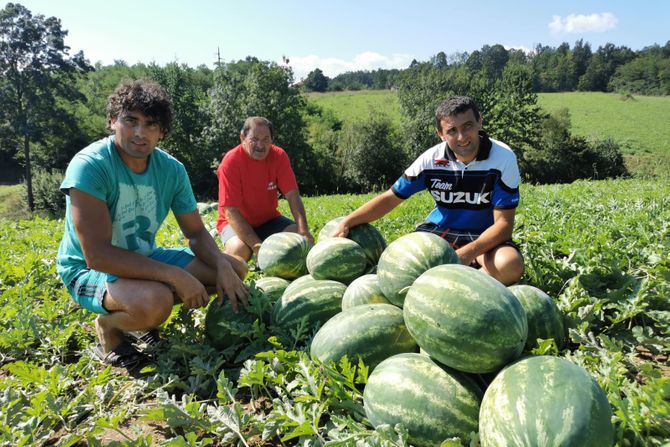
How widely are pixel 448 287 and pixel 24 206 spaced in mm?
34388

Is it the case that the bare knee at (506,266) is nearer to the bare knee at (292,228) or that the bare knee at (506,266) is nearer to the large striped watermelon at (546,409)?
the large striped watermelon at (546,409)

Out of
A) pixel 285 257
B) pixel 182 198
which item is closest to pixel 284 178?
pixel 285 257

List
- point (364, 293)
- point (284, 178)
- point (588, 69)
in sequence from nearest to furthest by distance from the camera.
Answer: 1. point (364, 293)
2. point (284, 178)
3. point (588, 69)

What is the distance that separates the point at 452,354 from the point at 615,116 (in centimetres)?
5559

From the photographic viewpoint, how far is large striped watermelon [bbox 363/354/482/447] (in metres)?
1.78

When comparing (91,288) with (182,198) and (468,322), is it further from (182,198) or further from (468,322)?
(468,322)

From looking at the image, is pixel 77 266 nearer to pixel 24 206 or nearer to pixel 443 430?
pixel 443 430

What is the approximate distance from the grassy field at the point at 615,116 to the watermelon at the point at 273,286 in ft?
106

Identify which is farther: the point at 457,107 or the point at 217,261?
the point at 457,107

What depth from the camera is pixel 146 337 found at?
3.14 metres

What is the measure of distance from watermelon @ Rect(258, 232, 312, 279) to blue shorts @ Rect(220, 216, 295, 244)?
124 cm

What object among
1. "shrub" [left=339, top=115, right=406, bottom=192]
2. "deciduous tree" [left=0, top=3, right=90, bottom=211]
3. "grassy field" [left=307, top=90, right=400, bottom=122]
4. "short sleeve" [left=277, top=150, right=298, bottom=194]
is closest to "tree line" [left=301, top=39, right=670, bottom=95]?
"grassy field" [left=307, top=90, right=400, bottom=122]

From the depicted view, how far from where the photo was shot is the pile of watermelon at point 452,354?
5.04 ft

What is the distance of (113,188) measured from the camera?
291 cm
